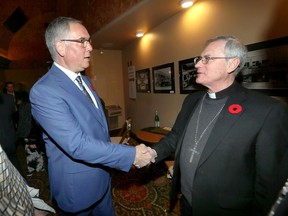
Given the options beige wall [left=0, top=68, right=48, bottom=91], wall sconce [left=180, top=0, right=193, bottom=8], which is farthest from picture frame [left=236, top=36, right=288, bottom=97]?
beige wall [left=0, top=68, right=48, bottom=91]

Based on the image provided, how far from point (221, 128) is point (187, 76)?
7.77 feet

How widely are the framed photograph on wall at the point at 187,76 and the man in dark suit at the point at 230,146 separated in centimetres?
184

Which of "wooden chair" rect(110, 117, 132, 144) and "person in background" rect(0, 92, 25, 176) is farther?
"wooden chair" rect(110, 117, 132, 144)

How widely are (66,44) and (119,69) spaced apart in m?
5.46

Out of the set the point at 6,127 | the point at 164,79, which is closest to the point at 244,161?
the point at 6,127

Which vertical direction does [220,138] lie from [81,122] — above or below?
below

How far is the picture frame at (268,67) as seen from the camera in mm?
2016

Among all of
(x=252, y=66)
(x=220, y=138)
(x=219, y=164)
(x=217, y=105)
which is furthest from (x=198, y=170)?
(x=252, y=66)

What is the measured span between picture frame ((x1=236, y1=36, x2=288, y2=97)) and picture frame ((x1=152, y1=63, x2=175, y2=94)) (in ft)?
5.57

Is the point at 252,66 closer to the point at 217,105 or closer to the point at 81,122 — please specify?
the point at 217,105

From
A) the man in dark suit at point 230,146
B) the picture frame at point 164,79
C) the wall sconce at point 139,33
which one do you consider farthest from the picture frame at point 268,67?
the wall sconce at point 139,33

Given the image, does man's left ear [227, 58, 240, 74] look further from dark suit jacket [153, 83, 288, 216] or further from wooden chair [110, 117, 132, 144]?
wooden chair [110, 117, 132, 144]

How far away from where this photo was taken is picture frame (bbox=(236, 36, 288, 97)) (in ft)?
6.61

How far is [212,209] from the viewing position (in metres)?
1.29
